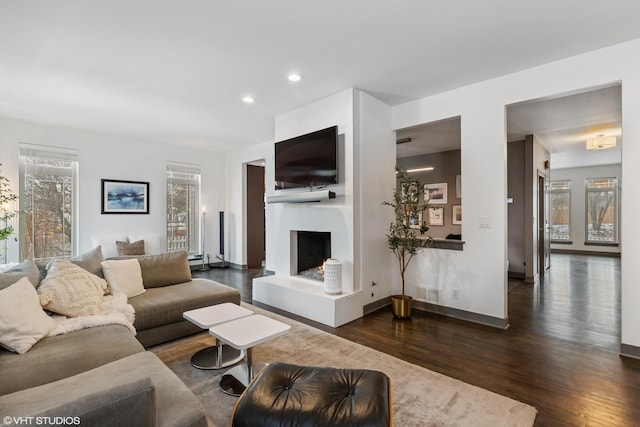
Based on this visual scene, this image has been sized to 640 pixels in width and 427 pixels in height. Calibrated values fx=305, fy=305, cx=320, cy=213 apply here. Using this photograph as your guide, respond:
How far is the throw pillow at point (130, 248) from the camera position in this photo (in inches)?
213

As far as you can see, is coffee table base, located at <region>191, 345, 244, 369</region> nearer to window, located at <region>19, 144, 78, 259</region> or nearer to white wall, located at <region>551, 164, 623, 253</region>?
window, located at <region>19, 144, 78, 259</region>

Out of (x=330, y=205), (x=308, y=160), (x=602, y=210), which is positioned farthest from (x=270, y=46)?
(x=602, y=210)

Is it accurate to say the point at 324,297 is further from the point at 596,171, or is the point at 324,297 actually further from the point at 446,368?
the point at 596,171

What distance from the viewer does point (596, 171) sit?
29.7 ft

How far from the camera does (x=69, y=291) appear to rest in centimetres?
244

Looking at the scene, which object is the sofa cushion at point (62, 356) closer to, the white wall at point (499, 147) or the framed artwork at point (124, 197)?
the white wall at point (499, 147)

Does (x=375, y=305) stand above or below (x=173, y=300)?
below

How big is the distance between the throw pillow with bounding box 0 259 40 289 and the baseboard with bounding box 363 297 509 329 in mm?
3231

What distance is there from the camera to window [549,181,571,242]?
9.54 meters

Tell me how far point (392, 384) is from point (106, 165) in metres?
6.09


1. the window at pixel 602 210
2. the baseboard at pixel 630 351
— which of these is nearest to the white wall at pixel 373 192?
the baseboard at pixel 630 351

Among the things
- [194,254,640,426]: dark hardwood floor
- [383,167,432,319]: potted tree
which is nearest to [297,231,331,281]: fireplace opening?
[194,254,640,426]: dark hardwood floor

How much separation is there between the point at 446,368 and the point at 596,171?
10.0 metres

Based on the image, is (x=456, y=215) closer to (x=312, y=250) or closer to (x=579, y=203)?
(x=312, y=250)
